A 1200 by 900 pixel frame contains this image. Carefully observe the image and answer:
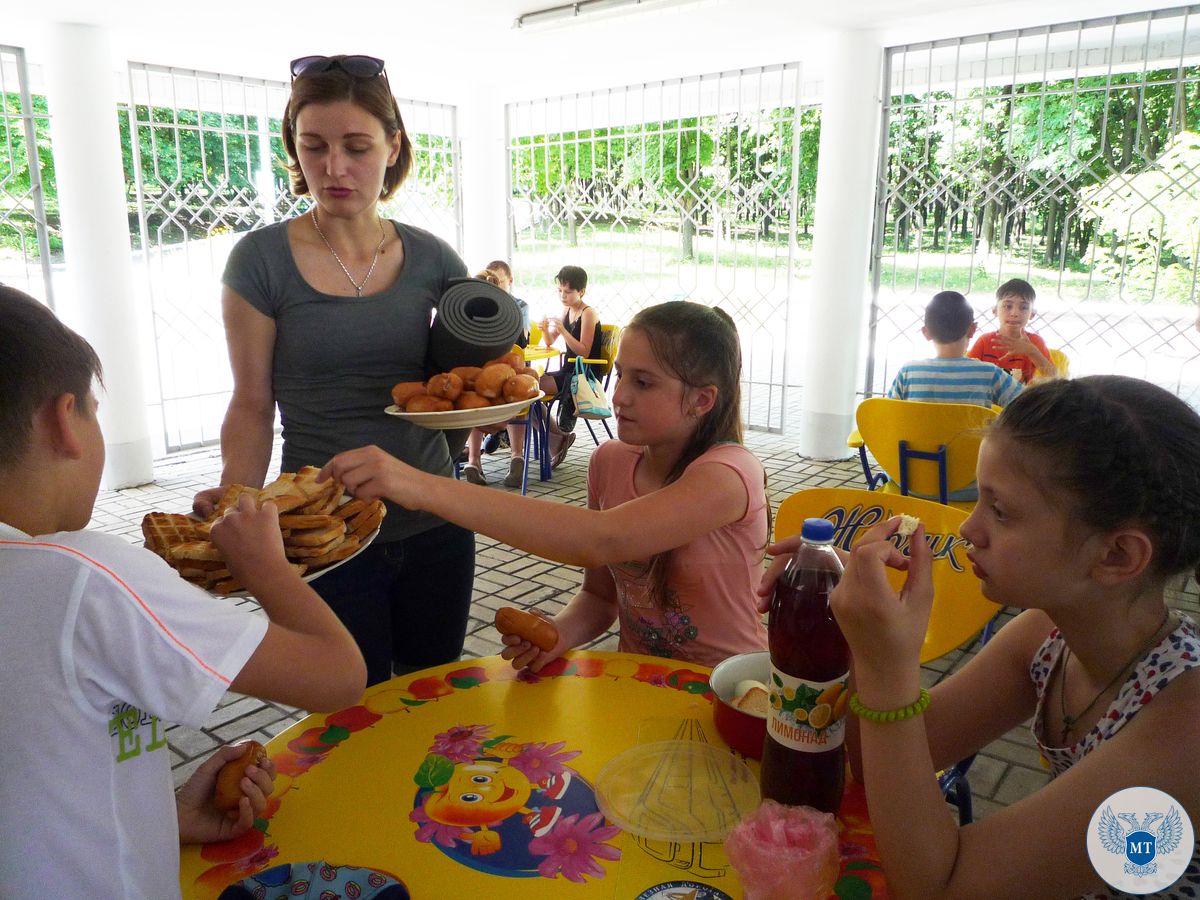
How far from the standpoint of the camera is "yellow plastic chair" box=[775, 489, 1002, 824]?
1.50 meters

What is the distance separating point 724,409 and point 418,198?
7159 millimetres

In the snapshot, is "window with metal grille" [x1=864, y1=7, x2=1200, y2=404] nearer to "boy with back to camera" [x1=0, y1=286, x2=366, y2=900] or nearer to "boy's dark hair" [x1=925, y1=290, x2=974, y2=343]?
"boy's dark hair" [x1=925, y1=290, x2=974, y2=343]

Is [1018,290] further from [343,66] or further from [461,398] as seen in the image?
[343,66]

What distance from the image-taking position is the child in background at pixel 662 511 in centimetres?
129

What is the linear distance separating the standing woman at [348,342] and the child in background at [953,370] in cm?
261

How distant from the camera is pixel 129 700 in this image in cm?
77

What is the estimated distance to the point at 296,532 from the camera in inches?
41.9

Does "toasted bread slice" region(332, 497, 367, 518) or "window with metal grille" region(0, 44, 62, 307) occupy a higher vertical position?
"window with metal grille" region(0, 44, 62, 307)

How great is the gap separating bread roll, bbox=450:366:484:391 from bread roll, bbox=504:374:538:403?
3.8 inches

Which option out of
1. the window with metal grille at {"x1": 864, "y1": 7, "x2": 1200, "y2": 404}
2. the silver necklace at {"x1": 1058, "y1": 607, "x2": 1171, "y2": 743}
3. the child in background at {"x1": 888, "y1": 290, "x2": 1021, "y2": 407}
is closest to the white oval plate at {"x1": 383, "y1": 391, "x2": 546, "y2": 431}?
the silver necklace at {"x1": 1058, "y1": 607, "x2": 1171, "y2": 743}

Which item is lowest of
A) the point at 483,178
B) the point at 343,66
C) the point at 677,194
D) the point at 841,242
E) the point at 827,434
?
Answer: the point at 827,434

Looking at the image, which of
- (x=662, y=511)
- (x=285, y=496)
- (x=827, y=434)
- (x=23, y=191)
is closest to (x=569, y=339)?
(x=827, y=434)

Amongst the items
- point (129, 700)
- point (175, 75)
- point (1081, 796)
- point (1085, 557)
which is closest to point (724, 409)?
point (1085, 557)

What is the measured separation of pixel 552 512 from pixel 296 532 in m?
0.40
